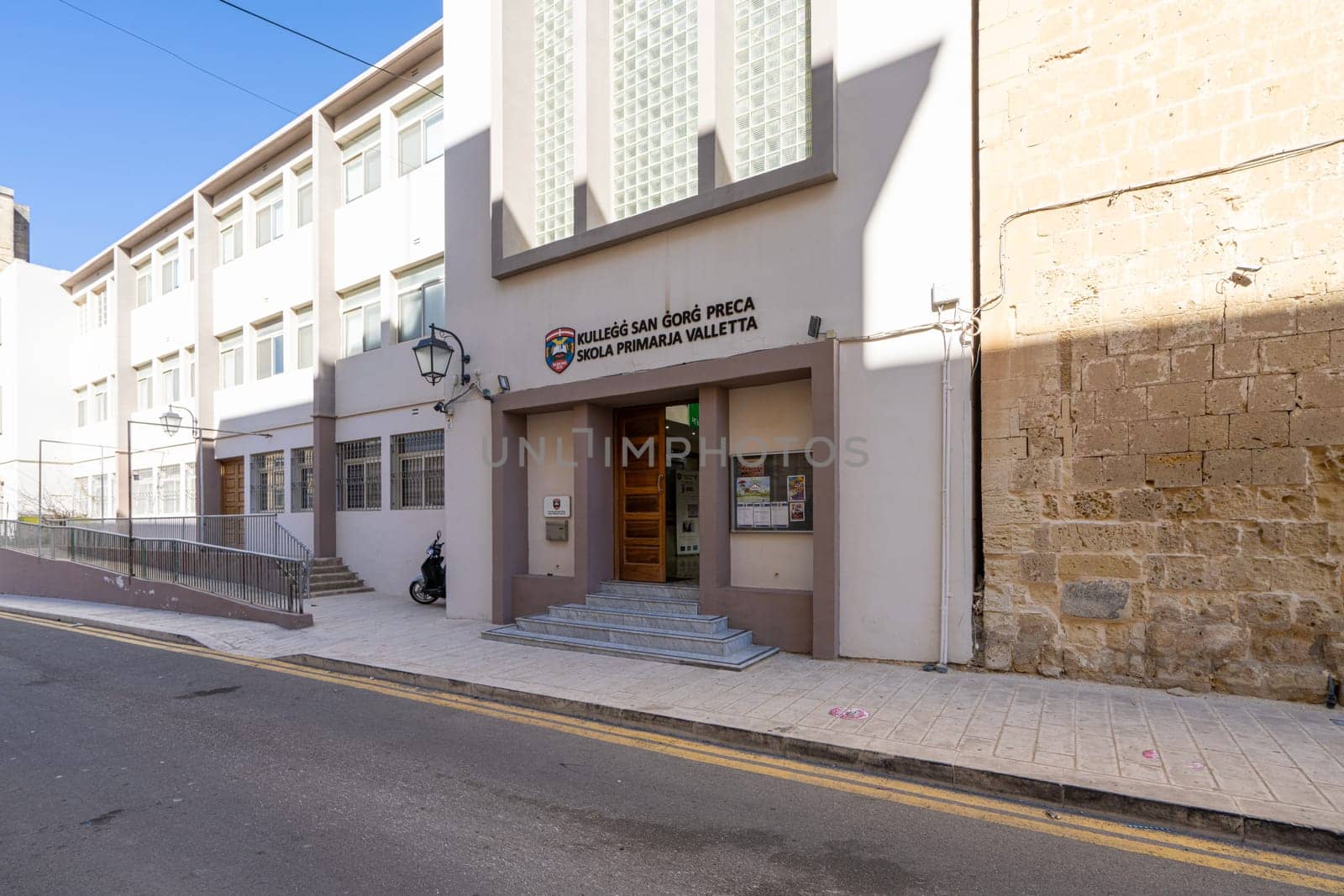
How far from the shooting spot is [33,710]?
22.0 feet

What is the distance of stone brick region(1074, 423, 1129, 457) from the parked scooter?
10256 millimetres

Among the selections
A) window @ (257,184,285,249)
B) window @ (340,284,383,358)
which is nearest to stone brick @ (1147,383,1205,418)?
window @ (340,284,383,358)

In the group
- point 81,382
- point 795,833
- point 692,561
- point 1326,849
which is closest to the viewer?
point 1326,849

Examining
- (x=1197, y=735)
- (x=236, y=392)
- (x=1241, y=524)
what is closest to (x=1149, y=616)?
(x=1241, y=524)

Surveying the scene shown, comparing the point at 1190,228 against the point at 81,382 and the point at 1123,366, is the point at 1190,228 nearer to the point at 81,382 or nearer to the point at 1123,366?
the point at 1123,366

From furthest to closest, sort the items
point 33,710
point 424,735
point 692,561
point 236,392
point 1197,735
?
point 236,392 < point 692,561 < point 33,710 < point 424,735 < point 1197,735

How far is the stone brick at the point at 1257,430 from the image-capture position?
5.85 meters

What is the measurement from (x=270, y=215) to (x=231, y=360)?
165 inches

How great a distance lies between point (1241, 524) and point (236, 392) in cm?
2100

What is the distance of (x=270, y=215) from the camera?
19.0 metres

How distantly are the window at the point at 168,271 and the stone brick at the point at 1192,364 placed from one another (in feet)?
84.1

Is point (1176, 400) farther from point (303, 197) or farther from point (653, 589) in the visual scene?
point (303, 197)

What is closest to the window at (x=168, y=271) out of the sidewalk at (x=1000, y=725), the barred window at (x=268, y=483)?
the barred window at (x=268, y=483)

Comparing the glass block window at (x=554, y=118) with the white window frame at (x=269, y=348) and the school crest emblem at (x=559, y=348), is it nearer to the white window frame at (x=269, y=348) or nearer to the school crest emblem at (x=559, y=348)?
the school crest emblem at (x=559, y=348)
